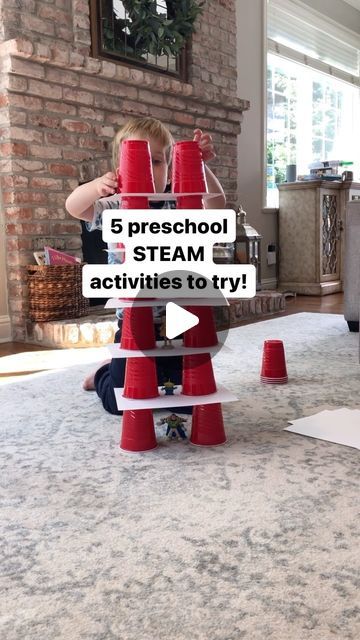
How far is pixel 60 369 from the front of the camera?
214cm

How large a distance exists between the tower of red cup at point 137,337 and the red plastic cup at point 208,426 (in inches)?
3.8

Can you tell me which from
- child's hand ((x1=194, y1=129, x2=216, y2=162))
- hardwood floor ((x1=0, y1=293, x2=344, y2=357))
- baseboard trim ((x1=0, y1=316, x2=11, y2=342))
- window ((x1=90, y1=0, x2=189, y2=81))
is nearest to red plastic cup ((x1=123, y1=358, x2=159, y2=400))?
child's hand ((x1=194, y1=129, x2=216, y2=162))

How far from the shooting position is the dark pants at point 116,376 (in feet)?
5.03

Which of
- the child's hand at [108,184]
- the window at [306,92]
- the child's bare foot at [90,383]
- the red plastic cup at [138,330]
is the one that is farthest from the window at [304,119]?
the red plastic cup at [138,330]

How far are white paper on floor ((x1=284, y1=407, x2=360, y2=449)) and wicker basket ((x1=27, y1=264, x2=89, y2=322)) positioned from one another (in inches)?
62.0

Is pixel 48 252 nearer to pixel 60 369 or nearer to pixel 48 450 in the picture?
pixel 60 369

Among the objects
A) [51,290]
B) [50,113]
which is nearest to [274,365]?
[51,290]

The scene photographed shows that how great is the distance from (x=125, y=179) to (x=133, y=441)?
56 centimetres

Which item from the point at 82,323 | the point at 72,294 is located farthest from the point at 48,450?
the point at 72,294

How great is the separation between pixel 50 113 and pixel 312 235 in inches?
95.7

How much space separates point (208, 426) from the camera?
1276mm

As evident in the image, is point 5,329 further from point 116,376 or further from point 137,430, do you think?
point 137,430

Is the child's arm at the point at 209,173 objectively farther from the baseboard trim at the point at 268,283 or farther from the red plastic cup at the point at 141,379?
the baseboard trim at the point at 268,283

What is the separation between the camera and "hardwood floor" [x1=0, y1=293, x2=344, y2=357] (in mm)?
2592
